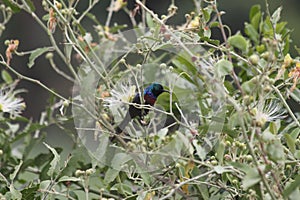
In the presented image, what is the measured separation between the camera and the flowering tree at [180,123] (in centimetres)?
80

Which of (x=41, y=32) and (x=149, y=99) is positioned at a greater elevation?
(x=149, y=99)

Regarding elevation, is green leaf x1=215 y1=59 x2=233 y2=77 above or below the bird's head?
above

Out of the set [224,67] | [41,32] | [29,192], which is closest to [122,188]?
[29,192]

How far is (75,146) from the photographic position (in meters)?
1.50

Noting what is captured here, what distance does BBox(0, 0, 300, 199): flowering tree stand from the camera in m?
0.80

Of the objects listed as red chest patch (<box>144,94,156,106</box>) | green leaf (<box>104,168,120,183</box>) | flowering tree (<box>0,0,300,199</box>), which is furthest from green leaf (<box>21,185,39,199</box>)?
red chest patch (<box>144,94,156,106</box>)

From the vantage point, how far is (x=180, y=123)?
2.87 ft

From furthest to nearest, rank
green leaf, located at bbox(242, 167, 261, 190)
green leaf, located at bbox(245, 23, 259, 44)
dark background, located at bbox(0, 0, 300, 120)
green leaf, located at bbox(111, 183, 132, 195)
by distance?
1. dark background, located at bbox(0, 0, 300, 120)
2. green leaf, located at bbox(245, 23, 259, 44)
3. green leaf, located at bbox(111, 183, 132, 195)
4. green leaf, located at bbox(242, 167, 261, 190)

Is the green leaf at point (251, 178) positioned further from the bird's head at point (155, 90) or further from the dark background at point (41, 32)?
the dark background at point (41, 32)

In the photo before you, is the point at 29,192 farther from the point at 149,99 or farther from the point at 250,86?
the point at 250,86

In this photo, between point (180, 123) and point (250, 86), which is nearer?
point (250, 86)

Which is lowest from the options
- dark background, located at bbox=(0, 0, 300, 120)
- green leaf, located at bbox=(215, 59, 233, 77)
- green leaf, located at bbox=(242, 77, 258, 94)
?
dark background, located at bbox=(0, 0, 300, 120)

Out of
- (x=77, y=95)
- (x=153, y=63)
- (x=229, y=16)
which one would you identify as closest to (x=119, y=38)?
(x=153, y=63)

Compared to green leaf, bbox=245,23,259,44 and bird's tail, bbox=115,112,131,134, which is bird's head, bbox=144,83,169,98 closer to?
bird's tail, bbox=115,112,131,134
